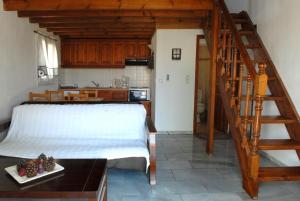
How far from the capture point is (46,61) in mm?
4953

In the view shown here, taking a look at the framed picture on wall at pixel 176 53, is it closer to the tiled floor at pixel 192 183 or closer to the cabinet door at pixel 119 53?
the cabinet door at pixel 119 53

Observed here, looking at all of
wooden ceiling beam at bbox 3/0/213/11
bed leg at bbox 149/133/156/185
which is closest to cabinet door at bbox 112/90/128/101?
wooden ceiling beam at bbox 3/0/213/11

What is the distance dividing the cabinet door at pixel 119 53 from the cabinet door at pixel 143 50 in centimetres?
40

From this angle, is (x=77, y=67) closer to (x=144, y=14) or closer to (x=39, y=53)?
(x=39, y=53)

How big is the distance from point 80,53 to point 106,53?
0.66 m

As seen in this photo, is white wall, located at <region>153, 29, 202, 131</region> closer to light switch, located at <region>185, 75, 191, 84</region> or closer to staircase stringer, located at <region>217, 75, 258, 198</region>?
light switch, located at <region>185, 75, 191, 84</region>

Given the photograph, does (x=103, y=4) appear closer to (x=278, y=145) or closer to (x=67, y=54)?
(x=278, y=145)

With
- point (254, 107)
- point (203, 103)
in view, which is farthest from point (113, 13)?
point (203, 103)

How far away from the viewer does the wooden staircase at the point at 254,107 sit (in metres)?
2.35

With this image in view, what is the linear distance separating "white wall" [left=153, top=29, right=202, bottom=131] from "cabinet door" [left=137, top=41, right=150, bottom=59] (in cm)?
146

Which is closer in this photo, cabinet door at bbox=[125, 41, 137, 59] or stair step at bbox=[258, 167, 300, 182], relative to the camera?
stair step at bbox=[258, 167, 300, 182]

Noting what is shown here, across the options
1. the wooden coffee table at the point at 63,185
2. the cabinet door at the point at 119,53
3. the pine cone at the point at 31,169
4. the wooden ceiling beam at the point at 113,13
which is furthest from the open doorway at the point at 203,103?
the pine cone at the point at 31,169

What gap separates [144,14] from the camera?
12.8ft

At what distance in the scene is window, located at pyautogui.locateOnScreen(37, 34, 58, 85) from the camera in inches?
184
